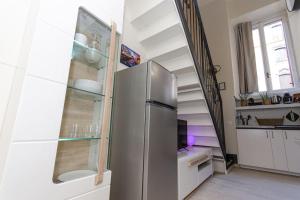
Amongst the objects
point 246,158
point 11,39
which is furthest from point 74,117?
point 246,158

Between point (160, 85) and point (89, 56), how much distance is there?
2.46 ft

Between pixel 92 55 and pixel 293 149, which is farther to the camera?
pixel 293 149

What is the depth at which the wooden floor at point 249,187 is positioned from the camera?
2.08 m

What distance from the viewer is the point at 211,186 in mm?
2436

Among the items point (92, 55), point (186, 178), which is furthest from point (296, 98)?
point (92, 55)

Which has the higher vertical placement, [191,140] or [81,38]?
[81,38]

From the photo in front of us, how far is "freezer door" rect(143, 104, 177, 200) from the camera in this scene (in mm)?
1318

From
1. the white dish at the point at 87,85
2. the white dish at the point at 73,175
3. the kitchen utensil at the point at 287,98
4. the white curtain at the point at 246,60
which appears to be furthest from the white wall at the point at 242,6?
the white dish at the point at 73,175

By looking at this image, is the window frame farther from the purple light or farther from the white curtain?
the purple light

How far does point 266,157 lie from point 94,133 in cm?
373

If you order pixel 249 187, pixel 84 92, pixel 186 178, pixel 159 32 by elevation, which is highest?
pixel 159 32

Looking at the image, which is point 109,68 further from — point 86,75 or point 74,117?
point 74,117

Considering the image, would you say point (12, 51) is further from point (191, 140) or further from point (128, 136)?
point (191, 140)

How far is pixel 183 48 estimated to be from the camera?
2037mm
